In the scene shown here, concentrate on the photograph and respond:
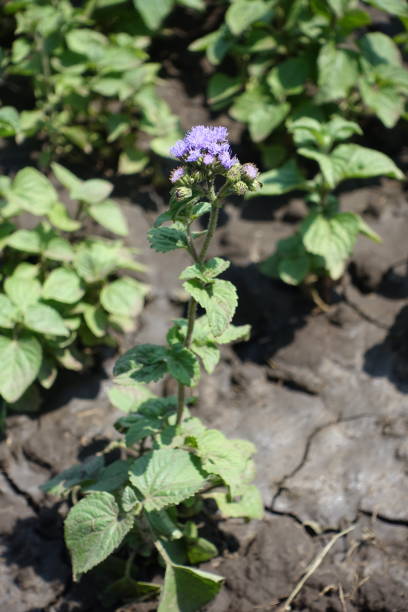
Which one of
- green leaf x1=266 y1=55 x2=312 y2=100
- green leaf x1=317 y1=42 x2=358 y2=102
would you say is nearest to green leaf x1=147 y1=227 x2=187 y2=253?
green leaf x1=317 y1=42 x2=358 y2=102

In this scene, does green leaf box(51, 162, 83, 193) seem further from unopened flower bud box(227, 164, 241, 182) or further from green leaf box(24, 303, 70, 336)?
unopened flower bud box(227, 164, 241, 182)

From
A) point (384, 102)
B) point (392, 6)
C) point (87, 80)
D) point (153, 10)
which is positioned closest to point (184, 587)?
point (384, 102)

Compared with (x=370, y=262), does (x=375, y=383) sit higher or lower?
lower

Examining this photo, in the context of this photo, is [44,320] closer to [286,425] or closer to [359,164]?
[286,425]

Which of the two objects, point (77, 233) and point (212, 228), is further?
point (77, 233)

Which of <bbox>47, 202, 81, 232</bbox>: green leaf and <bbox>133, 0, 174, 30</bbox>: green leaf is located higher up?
<bbox>133, 0, 174, 30</bbox>: green leaf

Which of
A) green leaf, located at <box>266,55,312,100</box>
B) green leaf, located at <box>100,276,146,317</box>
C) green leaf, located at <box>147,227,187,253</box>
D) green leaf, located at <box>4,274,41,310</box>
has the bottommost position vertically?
green leaf, located at <box>100,276,146,317</box>

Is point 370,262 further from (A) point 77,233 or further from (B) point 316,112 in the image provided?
(A) point 77,233

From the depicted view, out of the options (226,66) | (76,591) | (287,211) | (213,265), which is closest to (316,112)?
(287,211)
